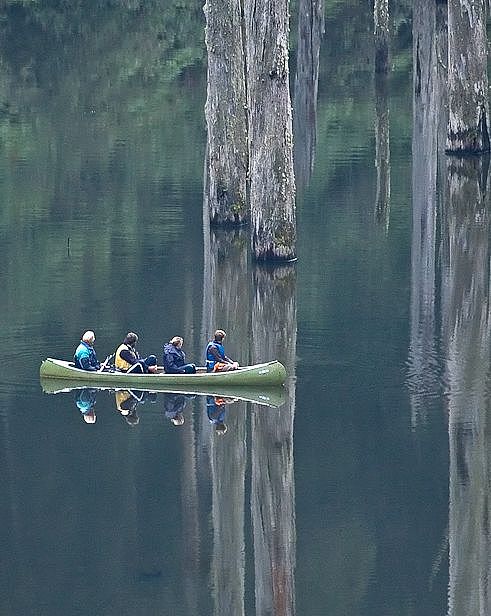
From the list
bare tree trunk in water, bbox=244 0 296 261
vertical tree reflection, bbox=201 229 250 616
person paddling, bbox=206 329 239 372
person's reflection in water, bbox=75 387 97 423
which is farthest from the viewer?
bare tree trunk in water, bbox=244 0 296 261

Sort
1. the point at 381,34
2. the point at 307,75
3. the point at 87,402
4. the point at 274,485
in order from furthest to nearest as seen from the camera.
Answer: the point at 381,34, the point at 307,75, the point at 87,402, the point at 274,485

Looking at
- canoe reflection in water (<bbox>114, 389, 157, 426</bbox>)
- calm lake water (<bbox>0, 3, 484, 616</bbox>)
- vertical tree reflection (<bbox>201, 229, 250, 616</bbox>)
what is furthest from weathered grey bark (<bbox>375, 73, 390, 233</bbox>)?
canoe reflection in water (<bbox>114, 389, 157, 426</bbox>)

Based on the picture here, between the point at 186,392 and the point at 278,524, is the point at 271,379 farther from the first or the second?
the point at 278,524

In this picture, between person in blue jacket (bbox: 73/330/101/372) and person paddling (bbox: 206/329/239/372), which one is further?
person in blue jacket (bbox: 73/330/101/372)

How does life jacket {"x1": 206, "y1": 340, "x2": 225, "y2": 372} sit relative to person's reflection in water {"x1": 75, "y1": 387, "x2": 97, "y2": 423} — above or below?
above

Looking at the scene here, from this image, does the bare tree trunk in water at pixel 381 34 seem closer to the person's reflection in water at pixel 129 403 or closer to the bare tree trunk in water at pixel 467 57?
the bare tree trunk in water at pixel 467 57

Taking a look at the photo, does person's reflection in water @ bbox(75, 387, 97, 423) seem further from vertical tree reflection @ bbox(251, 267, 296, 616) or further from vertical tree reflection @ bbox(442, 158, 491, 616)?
vertical tree reflection @ bbox(442, 158, 491, 616)

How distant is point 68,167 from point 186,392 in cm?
1988

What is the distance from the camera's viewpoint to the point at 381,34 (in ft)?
159

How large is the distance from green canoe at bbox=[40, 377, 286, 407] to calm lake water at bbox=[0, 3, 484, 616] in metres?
0.13

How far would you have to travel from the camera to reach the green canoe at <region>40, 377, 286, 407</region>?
19.6m

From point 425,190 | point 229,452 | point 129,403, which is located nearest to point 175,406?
point 129,403

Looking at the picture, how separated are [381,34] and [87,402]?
3051cm

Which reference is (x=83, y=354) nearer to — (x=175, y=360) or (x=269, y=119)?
(x=175, y=360)
